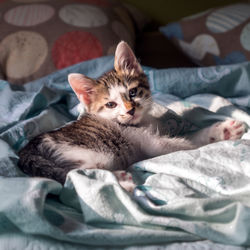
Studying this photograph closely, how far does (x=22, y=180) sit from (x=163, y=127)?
27.1 inches

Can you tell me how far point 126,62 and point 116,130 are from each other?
0.82 ft

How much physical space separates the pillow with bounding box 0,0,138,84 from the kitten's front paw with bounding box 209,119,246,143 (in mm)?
870

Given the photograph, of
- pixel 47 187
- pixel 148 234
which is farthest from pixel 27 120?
pixel 148 234

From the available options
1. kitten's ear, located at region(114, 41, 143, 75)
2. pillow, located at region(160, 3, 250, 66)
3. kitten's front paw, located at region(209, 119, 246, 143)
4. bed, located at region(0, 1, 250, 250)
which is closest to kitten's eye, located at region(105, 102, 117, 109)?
kitten's ear, located at region(114, 41, 143, 75)

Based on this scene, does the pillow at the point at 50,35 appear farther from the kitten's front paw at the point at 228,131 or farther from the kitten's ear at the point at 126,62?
the kitten's front paw at the point at 228,131

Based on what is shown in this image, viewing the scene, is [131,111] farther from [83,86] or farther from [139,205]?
[139,205]

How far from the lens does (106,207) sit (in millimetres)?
715

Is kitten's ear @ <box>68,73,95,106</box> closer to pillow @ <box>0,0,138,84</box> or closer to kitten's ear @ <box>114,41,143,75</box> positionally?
kitten's ear @ <box>114,41,143,75</box>

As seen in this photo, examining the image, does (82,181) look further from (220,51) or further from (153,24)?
(153,24)

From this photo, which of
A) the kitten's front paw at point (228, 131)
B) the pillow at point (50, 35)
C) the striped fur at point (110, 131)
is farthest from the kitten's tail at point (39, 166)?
the pillow at point (50, 35)

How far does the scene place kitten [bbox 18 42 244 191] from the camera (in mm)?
995

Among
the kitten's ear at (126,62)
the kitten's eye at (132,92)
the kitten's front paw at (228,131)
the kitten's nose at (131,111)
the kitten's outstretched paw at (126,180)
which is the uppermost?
the kitten's ear at (126,62)

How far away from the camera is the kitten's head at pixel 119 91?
1093mm

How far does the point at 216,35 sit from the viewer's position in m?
→ 1.91
